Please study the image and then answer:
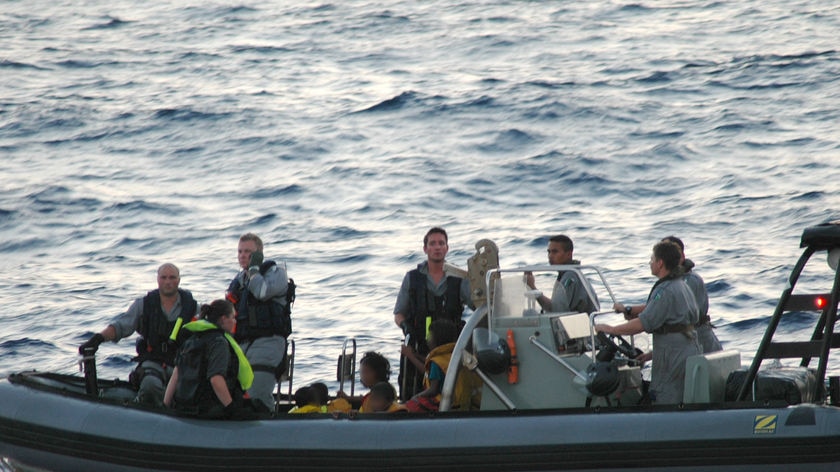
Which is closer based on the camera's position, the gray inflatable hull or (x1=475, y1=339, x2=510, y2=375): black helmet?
the gray inflatable hull

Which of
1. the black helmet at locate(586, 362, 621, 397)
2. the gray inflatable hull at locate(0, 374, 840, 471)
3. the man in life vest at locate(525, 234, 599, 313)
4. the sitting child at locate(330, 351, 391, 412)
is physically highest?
the man in life vest at locate(525, 234, 599, 313)

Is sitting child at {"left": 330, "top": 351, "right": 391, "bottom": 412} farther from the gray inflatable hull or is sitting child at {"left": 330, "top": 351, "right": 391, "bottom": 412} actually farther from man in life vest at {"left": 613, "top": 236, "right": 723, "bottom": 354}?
man in life vest at {"left": 613, "top": 236, "right": 723, "bottom": 354}

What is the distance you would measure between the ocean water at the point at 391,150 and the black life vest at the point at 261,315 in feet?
9.49

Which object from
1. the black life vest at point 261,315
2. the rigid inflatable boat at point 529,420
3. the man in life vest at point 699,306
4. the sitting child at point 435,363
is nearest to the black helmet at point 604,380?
the rigid inflatable boat at point 529,420

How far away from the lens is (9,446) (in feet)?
26.2

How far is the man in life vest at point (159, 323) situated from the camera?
320 inches

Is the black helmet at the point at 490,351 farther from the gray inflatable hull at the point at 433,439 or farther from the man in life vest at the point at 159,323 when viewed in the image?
the man in life vest at the point at 159,323

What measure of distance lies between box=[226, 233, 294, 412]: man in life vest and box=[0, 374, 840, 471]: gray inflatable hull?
80 centimetres

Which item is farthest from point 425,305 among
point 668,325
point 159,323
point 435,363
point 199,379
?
point 668,325

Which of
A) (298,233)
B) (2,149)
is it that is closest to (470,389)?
(298,233)

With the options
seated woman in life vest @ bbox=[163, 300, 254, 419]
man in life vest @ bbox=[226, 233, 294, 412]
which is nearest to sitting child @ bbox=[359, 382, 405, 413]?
seated woman in life vest @ bbox=[163, 300, 254, 419]

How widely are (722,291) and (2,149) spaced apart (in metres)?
13.7

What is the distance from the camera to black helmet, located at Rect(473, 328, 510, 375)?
22.7 ft

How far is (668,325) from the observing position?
6.71 meters
